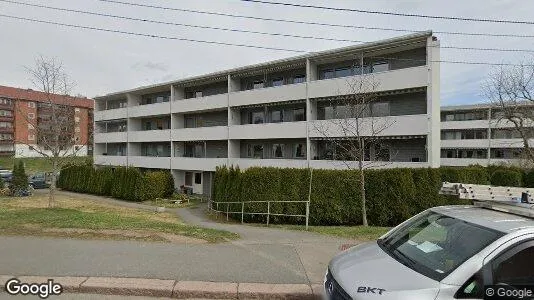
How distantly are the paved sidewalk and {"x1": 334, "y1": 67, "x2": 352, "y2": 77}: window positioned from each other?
18.4 metres

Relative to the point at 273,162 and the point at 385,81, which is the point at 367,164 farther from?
the point at 273,162

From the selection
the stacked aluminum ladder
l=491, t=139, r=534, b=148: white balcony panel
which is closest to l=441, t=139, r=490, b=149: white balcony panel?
l=491, t=139, r=534, b=148: white balcony panel

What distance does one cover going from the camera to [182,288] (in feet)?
16.2

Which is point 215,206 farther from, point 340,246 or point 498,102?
point 498,102

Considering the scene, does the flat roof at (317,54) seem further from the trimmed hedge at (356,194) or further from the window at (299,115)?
the trimmed hedge at (356,194)

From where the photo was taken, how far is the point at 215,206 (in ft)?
70.1

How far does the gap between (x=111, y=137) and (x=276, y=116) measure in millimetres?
24127

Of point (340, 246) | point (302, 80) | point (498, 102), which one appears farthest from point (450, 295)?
point (498, 102)

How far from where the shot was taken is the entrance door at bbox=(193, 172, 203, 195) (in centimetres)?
3369

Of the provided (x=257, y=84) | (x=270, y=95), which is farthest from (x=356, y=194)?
Answer: (x=257, y=84)

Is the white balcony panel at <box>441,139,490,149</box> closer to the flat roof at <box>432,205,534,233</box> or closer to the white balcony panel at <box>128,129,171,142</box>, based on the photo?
the white balcony panel at <box>128,129,171,142</box>

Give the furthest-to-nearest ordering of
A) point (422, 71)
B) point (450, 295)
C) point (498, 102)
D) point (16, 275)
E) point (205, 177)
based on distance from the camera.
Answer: point (205, 177)
point (498, 102)
point (422, 71)
point (16, 275)
point (450, 295)

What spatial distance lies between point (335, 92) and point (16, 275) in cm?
2026

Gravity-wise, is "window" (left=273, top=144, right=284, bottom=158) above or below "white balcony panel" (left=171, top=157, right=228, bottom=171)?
above
